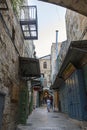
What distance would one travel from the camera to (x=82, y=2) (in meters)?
4.82

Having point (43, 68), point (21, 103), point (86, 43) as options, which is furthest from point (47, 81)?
point (86, 43)

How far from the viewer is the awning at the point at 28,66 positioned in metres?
8.67

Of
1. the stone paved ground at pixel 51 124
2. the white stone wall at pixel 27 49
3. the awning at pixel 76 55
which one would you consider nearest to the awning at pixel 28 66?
the awning at pixel 76 55

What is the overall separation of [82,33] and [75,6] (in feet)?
11.1

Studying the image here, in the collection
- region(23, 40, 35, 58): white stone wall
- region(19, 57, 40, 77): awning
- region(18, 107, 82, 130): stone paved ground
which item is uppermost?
region(23, 40, 35, 58): white stone wall

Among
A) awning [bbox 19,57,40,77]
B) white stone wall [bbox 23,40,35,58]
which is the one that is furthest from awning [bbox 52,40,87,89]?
white stone wall [bbox 23,40,35,58]

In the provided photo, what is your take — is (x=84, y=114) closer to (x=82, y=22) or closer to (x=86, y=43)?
(x=86, y=43)

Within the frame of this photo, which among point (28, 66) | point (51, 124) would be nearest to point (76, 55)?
point (28, 66)

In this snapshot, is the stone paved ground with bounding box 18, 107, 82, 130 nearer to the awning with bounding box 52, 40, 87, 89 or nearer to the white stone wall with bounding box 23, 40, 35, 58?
the awning with bounding box 52, 40, 87, 89

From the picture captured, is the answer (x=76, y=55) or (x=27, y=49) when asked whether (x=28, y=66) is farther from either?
(x=27, y=49)

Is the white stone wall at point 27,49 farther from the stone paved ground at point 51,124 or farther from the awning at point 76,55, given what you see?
the stone paved ground at point 51,124

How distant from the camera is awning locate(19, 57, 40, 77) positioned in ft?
28.4

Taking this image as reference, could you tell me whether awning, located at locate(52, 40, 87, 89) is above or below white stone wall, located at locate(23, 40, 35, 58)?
below

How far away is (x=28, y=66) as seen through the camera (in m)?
9.13
